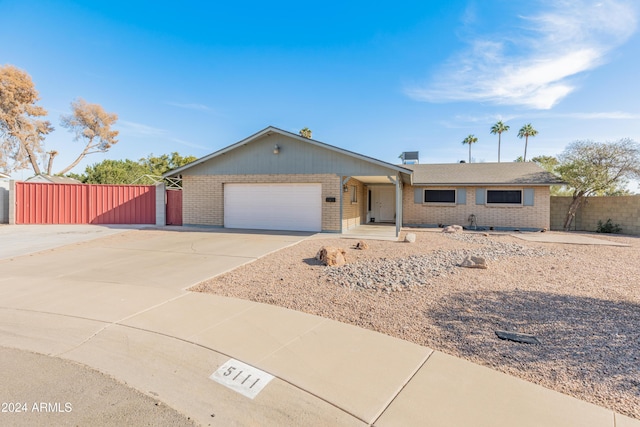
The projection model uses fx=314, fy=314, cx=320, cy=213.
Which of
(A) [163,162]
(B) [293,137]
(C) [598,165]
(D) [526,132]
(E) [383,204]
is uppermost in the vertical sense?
(D) [526,132]

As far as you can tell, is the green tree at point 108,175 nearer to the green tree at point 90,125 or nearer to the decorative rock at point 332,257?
the green tree at point 90,125

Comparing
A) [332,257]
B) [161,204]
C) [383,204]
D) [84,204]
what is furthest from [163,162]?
[332,257]

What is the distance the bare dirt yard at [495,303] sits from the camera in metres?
3.04

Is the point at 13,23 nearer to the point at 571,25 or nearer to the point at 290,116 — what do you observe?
the point at 290,116

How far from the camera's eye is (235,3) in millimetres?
12492

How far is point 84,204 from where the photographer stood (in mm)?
17016

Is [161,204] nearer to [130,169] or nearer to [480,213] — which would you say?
[480,213]

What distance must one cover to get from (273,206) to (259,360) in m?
11.8

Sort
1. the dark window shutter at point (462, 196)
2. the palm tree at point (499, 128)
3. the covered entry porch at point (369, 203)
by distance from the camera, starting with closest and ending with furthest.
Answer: the covered entry porch at point (369, 203) < the dark window shutter at point (462, 196) < the palm tree at point (499, 128)

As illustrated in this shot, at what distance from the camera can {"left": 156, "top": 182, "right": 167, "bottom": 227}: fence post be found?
54.6 ft

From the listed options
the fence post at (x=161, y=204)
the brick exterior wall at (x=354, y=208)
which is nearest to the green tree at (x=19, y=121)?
the fence post at (x=161, y=204)

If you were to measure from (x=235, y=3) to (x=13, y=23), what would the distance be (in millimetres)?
10975

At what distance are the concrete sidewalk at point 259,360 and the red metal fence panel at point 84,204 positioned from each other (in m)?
12.2

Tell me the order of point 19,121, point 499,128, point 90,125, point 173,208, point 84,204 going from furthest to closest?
point 499,128
point 90,125
point 19,121
point 84,204
point 173,208
